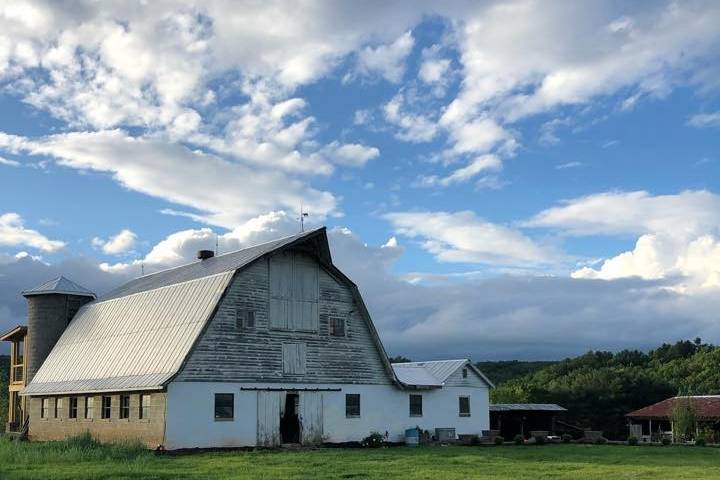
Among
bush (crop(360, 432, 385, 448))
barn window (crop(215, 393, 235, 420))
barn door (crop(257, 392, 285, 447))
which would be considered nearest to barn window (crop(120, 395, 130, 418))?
barn window (crop(215, 393, 235, 420))

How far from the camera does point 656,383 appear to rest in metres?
68.9

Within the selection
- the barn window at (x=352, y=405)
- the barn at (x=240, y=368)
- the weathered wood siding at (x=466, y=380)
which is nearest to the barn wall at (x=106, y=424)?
the barn at (x=240, y=368)

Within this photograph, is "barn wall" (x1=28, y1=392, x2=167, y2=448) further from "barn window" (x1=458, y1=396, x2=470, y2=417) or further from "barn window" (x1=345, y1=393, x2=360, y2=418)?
"barn window" (x1=458, y1=396, x2=470, y2=417)

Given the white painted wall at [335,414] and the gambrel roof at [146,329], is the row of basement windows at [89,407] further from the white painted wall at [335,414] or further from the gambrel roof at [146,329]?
the white painted wall at [335,414]

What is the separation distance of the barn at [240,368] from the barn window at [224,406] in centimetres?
5

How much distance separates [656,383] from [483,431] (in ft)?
97.5

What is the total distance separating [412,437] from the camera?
4016 cm

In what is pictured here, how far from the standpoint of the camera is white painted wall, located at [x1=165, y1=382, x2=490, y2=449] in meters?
32.7

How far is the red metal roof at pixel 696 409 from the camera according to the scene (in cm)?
5269

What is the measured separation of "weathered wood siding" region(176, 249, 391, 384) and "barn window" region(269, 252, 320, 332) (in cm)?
5

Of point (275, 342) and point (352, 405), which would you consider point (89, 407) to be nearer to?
point (275, 342)

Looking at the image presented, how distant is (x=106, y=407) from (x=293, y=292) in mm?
9115

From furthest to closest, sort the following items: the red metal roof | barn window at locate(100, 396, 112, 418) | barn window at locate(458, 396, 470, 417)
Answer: the red metal roof → barn window at locate(458, 396, 470, 417) → barn window at locate(100, 396, 112, 418)

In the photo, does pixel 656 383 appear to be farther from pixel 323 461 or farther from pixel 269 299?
pixel 323 461
